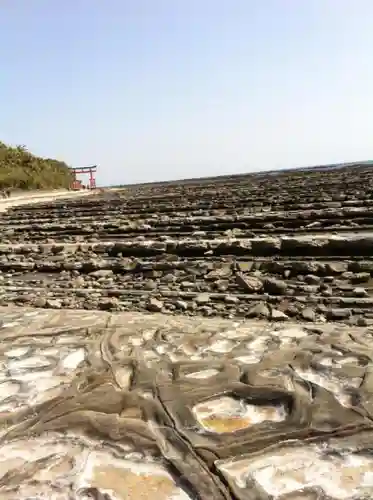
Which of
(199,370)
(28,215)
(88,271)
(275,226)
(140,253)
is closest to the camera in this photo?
Answer: (199,370)

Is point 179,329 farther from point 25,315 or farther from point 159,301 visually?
point 25,315

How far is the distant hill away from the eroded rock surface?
21850 millimetres

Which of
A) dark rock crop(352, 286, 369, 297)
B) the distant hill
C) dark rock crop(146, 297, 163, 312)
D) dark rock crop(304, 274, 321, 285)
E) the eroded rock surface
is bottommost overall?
the eroded rock surface

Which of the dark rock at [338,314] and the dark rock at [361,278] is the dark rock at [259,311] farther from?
the dark rock at [361,278]

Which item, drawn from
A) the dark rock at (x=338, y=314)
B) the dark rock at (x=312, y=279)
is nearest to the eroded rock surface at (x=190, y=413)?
the dark rock at (x=338, y=314)

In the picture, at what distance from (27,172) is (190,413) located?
25053 mm

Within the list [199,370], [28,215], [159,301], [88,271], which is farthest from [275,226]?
[28,215]

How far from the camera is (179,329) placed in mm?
3686

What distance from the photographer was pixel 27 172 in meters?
25.6

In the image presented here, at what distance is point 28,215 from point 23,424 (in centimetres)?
1121

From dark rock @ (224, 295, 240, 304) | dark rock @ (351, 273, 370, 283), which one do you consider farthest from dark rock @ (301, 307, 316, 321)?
dark rock @ (351, 273, 370, 283)

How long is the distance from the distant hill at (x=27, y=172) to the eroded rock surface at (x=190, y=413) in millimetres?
21850

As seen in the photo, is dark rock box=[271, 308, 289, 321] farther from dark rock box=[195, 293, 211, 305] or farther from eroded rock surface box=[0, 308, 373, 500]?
dark rock box=[195, 293, 211, 305]

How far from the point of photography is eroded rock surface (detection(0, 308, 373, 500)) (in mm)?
1928
